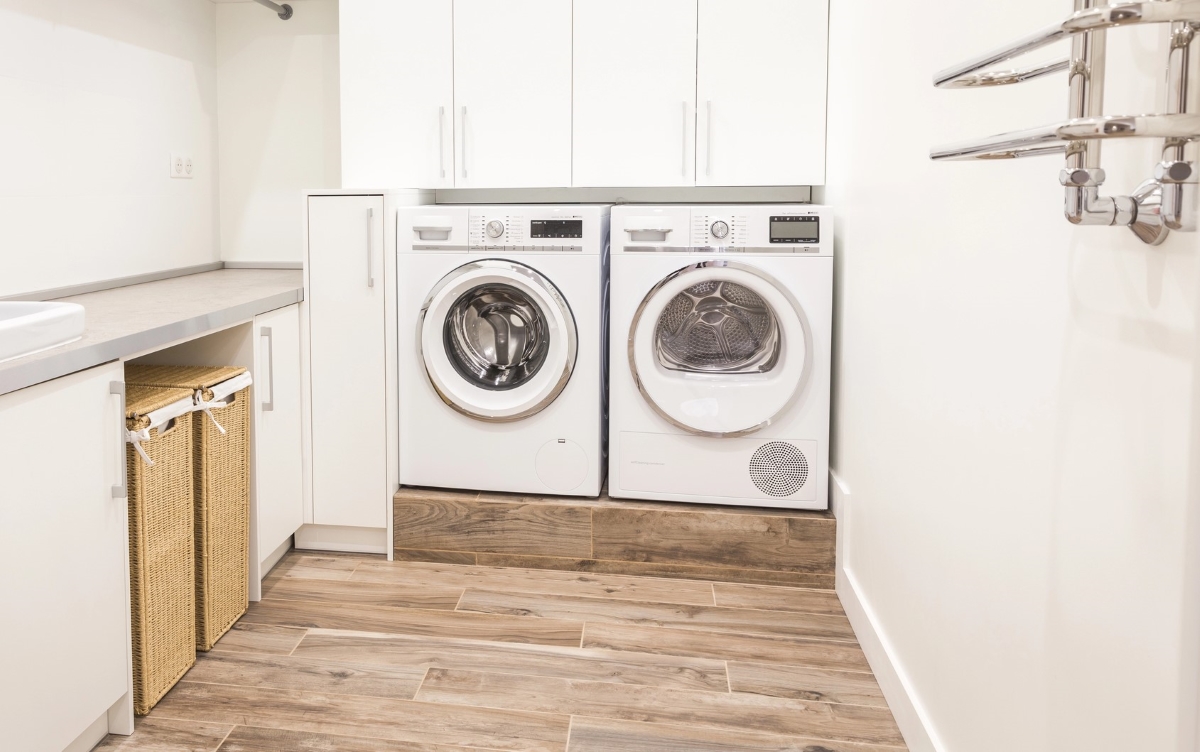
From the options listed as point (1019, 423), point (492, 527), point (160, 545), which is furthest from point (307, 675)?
point (1019, 423)

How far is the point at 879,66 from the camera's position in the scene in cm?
217

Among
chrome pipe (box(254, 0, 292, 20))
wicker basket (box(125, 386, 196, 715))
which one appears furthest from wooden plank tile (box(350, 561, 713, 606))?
chrome pipe (box(254, 0, 292, 20))

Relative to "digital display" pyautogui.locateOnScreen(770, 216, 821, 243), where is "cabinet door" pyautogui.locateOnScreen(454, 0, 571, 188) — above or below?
above

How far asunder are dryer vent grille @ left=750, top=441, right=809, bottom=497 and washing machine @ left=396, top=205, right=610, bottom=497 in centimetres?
49

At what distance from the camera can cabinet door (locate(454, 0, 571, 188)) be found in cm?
295

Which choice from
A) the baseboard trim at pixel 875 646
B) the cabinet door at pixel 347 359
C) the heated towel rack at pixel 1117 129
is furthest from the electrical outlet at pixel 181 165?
the heated towel rack at pixel 1117 129

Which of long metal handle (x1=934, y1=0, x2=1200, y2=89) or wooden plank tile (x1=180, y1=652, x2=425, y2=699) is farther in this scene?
wooden plank tile (x1=180, y1=652, x2=425, y2=699)

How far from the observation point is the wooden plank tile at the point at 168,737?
5.87 ft

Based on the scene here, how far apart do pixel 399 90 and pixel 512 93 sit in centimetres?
39

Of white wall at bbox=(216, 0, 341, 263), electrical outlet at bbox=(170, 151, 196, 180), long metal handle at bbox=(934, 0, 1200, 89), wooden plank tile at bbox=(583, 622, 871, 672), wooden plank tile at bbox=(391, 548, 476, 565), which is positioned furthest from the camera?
white wall at bbox=(216, 0, 341, 263)

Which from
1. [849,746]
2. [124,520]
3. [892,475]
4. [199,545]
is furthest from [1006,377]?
[199,545]

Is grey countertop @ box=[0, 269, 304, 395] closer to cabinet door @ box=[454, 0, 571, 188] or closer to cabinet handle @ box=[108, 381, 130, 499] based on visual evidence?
cabinet handle @ box=[108, 381, 130, 499]

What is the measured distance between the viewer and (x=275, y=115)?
340cm

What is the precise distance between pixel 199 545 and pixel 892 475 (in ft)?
5.37
